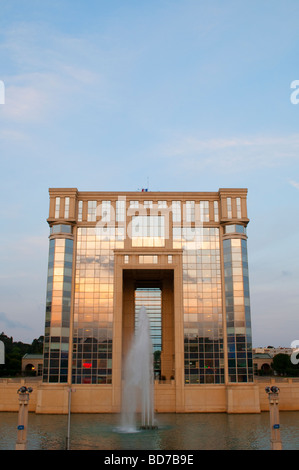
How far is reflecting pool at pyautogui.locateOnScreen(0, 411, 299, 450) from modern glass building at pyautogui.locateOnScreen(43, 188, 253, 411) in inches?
240

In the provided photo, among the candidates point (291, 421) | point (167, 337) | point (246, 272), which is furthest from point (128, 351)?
point (291, 421)

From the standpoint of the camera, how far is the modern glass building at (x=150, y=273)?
57125 millimetres

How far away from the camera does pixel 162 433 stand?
128 ft

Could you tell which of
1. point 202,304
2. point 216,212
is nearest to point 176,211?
point 216,212

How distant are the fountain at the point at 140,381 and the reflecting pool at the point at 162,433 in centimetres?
169

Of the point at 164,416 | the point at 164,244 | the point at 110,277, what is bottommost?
the point at 164,416

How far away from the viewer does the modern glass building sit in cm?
5712

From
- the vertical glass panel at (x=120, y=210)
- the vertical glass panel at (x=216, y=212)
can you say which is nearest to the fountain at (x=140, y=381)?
the vertical glass panel at (x=120, y=210)

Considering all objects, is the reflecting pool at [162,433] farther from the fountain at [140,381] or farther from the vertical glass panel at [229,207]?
the vertical glass panel at [229,207]

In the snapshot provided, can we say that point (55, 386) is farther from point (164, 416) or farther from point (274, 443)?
point (274, 443)

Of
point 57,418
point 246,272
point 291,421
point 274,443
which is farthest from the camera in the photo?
point 246,272

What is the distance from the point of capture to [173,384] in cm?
5747

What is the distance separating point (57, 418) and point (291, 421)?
26028mm

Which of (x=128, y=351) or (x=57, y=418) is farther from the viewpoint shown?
(x=128, y=351)
